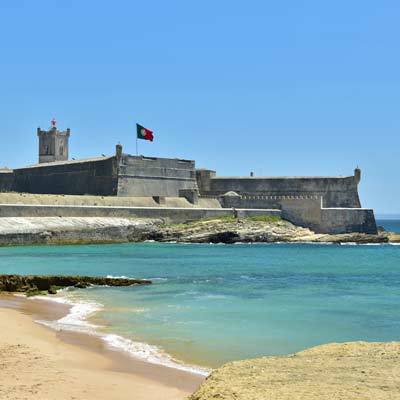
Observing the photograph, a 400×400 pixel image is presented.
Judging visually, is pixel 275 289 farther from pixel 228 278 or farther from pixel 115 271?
pixel 115 271

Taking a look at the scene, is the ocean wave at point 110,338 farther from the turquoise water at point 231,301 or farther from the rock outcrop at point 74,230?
the rock outcrop at point 74,230

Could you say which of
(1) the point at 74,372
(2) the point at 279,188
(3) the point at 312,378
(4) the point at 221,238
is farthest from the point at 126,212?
(3) the point at 312,378

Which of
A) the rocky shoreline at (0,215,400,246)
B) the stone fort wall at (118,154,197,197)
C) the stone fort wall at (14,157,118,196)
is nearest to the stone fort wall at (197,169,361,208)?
the stone fort wall at (118,154,197,197)

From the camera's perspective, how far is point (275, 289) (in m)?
23.4

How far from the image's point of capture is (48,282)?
74.1 feet

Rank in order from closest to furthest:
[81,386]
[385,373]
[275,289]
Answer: [385,373]
[81,386]
[275,289]

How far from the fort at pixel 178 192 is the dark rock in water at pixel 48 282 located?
29.2m

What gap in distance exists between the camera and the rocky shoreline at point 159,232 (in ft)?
156

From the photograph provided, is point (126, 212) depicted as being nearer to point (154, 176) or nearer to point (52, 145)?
point (154, 176)

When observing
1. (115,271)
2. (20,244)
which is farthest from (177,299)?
(20,244)

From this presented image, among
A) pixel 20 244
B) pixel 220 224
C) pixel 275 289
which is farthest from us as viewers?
pixel 220 224

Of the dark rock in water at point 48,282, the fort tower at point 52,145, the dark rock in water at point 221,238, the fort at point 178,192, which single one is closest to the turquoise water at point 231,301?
the dark rock in water at point 48,282

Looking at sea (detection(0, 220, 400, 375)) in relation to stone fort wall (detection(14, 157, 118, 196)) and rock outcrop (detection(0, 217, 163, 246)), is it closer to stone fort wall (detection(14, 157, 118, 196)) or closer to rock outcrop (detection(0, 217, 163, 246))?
rock outcrop (detection(0, 217, 163, 246))

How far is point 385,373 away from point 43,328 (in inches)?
328
